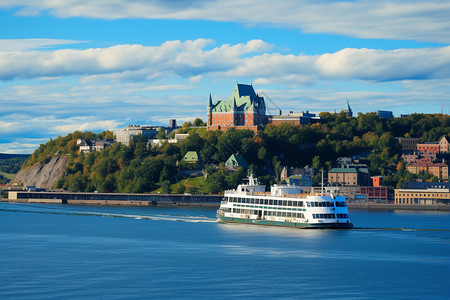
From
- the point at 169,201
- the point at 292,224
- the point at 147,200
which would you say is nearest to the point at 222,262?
the point at 292,224

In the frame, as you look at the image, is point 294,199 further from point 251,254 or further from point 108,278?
point 108,278

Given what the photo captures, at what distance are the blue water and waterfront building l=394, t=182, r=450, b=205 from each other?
2832 inches

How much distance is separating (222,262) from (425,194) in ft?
377

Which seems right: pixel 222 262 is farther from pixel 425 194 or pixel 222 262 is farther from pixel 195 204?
pixel 425 194

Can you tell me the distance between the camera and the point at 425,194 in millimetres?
177000

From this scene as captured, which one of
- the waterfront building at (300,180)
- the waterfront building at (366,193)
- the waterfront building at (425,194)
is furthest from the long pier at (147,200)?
the waterfront building at (425,194)

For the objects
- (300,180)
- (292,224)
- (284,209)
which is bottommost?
(292,224)

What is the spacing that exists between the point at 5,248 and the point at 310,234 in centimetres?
3283

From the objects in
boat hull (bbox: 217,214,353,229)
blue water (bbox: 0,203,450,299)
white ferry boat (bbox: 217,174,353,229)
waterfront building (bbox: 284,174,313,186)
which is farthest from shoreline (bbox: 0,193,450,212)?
boat hull (bbox: 217,214,353,229)

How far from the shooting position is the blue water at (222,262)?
2286 inches

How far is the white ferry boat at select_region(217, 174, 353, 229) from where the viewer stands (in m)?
94.4

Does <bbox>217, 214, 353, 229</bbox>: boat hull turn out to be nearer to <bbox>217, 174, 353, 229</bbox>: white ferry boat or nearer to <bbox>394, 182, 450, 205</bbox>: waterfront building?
Answer: <bbox>217, 174, 353, 229</bbox>: white ferry boat

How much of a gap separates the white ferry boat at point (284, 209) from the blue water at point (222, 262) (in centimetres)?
175

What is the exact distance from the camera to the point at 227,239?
88.0m
